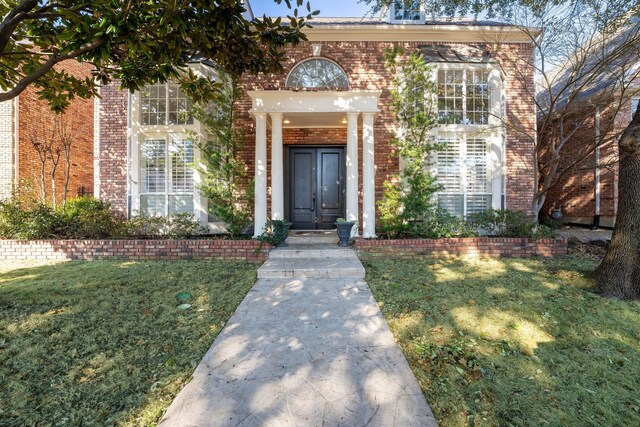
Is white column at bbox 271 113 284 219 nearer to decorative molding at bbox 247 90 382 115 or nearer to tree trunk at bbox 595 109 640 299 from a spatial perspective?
decorative molding at bbox 247 90 382 115

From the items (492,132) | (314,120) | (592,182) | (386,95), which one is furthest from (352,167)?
(592,182)

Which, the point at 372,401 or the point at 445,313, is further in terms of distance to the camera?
the point at 445,313

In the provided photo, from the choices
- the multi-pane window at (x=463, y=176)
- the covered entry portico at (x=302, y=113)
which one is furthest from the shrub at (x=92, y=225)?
the multi-pane window at (x=463, y=176)

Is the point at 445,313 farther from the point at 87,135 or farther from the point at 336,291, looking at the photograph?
the point at 87,135

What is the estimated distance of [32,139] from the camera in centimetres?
956

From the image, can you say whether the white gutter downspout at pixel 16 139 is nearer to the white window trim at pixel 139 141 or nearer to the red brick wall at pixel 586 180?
the white window trim at pixel 139 141

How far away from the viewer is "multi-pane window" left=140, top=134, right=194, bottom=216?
7.31m

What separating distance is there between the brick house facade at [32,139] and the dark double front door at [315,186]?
20.8 feet

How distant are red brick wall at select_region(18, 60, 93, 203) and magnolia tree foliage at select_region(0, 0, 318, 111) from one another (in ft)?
19.6

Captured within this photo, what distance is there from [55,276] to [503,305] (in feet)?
21.1

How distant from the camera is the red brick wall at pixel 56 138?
31.1 ft

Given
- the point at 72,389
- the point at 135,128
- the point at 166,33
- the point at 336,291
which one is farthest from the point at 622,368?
the point at 135,128

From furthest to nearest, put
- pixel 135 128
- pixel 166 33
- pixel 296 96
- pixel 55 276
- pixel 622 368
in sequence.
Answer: pixel 135 128 < pixel 296 96 < pixel 55 276 < pixel 166 33 < pixel 622 368

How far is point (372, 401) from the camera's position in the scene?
2.02 m
